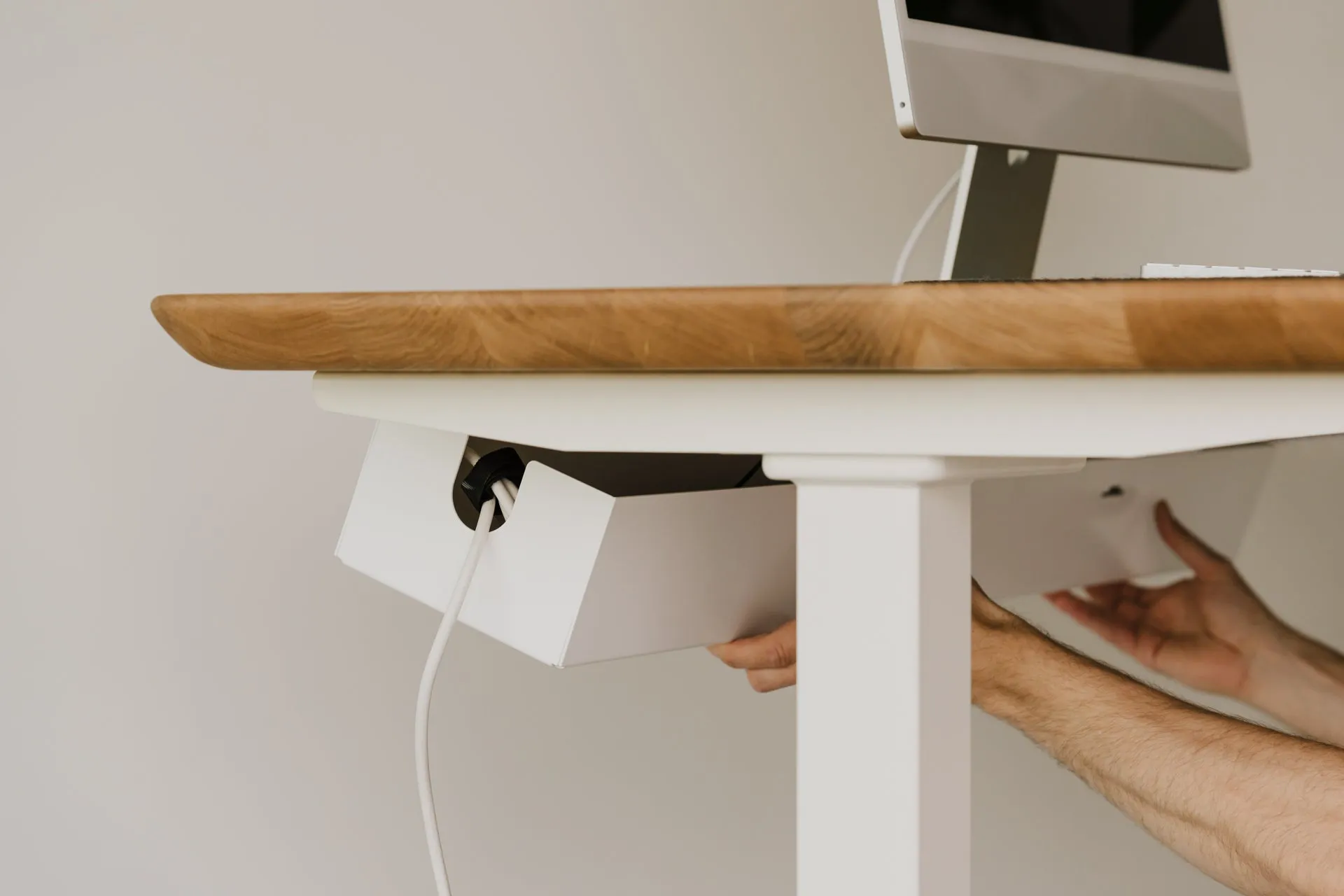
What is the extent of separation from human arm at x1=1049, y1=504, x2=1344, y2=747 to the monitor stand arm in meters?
A: 0.24

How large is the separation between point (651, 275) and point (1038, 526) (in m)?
0.64

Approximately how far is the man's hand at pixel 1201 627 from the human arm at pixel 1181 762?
35 centimetres

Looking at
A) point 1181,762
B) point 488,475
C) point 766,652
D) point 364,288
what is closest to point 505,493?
point 488,475

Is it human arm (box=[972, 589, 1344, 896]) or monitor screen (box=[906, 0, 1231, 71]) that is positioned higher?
monitor screen (box=[906, 0, 1231, 71])

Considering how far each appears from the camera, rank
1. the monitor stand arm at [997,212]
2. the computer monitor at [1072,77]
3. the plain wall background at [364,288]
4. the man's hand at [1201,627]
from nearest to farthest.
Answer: the computer monitor at [1072,77]
the monitor stand arm at [997,212]
the man's hand at [1201,627]
the plain wall background at [364,288]

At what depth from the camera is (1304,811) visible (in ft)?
1.84

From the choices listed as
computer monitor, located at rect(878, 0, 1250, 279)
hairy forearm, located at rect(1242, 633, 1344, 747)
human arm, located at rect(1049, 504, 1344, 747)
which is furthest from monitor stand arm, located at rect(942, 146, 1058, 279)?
hairy forearm, located at rect(1242, 633, 1344, 747)

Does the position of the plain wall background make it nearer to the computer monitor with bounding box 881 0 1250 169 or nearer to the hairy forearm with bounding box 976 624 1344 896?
the computer monitor with bounding box 881 0 1250 169

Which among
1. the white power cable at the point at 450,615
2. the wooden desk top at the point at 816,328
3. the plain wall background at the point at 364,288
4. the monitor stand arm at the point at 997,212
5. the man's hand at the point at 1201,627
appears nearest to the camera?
the wooden desk top at the point at 816,328

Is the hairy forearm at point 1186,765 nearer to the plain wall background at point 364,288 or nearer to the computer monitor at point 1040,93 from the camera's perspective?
the computer monitor at point 1040,93

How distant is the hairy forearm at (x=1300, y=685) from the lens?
3.17ft

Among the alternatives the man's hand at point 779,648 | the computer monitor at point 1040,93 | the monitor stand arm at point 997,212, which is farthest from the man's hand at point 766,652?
the monitor stand arm at point 997,212

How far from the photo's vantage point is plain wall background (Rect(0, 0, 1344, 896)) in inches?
42.8

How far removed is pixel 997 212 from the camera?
2.90 feet
